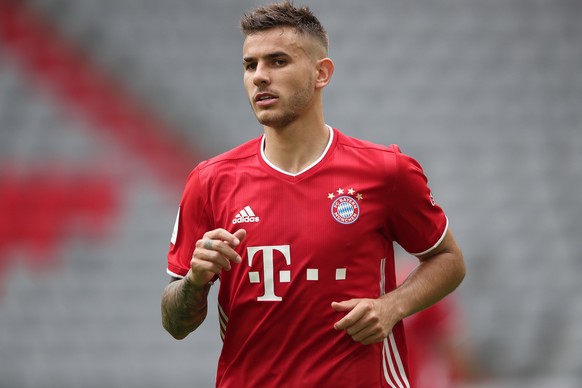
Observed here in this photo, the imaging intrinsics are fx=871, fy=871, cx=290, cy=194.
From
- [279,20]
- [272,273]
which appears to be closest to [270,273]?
[272,273]

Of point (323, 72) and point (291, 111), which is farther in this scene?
point (323, 72)

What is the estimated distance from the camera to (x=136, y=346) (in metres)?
7.32

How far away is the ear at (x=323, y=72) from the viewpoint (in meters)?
3.05

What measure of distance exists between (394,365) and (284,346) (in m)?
0.40

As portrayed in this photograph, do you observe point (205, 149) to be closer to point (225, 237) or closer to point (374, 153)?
point (374, 153)

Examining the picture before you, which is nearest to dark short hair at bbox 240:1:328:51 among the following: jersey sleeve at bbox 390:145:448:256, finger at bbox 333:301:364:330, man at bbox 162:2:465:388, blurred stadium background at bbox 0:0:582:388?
man at bbox 162:2:465:388

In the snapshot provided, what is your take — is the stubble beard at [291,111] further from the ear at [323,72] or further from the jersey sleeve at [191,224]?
the jersey sleeve at [191,224]

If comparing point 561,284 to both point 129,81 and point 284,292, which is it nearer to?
point 129,81

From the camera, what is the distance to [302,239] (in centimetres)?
280

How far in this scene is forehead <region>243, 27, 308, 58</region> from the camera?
2920mm

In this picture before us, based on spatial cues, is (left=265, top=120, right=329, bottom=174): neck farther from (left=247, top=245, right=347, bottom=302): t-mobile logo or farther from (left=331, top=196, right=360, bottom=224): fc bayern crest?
(left=247, top=245, right=347, bottom=302): t-mobile logo

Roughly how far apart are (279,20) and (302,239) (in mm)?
753

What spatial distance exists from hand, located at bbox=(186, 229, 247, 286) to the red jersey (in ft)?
0.77

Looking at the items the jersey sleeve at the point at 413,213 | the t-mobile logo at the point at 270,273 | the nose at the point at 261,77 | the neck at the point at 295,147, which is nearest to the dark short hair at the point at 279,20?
the nose at the point at 261,77
